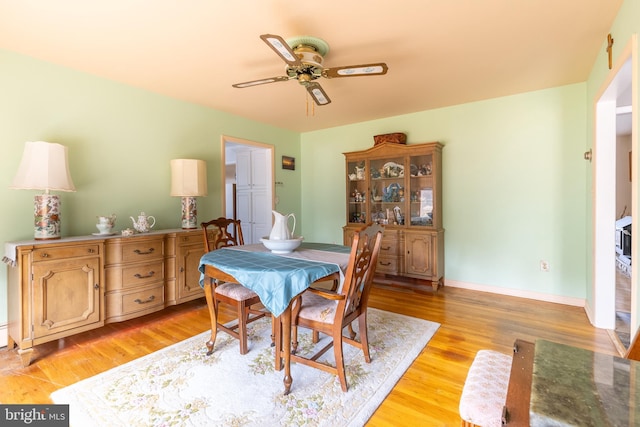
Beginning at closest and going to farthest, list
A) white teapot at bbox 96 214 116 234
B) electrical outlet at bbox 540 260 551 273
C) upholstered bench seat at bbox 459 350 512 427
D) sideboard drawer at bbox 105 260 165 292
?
upholstered bench seat at bbox 459 350 512 427, sideboard drawer at bbox 105 260 165 292, white teapot at bbox 96 214 116 234, electrical outlet at bbox 540 260 551 273

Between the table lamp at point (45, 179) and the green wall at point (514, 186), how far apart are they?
3.75 m

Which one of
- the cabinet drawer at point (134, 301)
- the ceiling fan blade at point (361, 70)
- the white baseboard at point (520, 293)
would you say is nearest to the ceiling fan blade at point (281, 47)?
the ceiling fan blade at point (361, 70)

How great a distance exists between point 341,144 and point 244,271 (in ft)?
11.5

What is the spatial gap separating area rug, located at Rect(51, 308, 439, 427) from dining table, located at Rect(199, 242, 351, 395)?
0.50 ft

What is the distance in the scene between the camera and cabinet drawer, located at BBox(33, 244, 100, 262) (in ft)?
6.89

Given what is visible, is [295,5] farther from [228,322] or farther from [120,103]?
[228,322]

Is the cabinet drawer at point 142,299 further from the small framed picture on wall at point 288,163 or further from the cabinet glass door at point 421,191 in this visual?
the cabinet glass door at point 421,191

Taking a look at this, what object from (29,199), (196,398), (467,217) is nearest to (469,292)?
(467,217)

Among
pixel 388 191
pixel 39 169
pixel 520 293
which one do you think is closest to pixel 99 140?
pixel 39 169

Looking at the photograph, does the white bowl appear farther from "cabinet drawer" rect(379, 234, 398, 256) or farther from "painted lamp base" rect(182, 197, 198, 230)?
"cabinet drawer" rect(379, 234, 398, 256)

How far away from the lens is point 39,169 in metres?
2.22

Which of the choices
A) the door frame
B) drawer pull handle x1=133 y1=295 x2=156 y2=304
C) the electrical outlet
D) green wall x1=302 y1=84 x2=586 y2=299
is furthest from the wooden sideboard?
the electrical outlet

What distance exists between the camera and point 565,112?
3.16m

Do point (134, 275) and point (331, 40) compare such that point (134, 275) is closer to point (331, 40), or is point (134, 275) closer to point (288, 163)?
point (331, 40)
